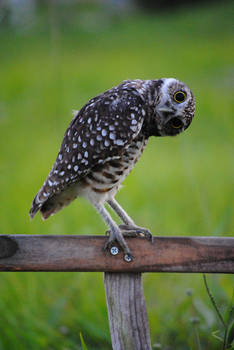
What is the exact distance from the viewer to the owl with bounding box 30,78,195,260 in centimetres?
177

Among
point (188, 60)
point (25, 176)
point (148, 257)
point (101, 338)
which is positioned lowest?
point (101, 338)

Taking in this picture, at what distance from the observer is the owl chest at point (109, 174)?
188 centimetres

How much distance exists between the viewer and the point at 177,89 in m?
1.71

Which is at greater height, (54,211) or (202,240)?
(54,211)

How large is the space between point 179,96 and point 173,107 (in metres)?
0.06

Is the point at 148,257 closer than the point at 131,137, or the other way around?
the point at 148,257

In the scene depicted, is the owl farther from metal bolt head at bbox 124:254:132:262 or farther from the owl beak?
metal bolt head at bbox 124:254:132:262

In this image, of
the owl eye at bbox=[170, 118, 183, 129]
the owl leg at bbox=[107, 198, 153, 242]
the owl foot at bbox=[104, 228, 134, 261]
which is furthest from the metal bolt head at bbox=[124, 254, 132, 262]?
the owl eye at bbox=[170, 118, 183, 129]

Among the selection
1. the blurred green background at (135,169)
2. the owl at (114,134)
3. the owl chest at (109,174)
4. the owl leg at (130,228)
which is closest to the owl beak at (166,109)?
the owl at (114,134)

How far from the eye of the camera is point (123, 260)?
4.93ft

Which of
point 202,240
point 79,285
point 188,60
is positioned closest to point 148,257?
point 202,240

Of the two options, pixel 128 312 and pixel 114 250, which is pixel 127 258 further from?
pixel 128 312

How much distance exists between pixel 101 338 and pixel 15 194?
6.43ft

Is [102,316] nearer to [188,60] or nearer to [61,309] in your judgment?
[61,309]
